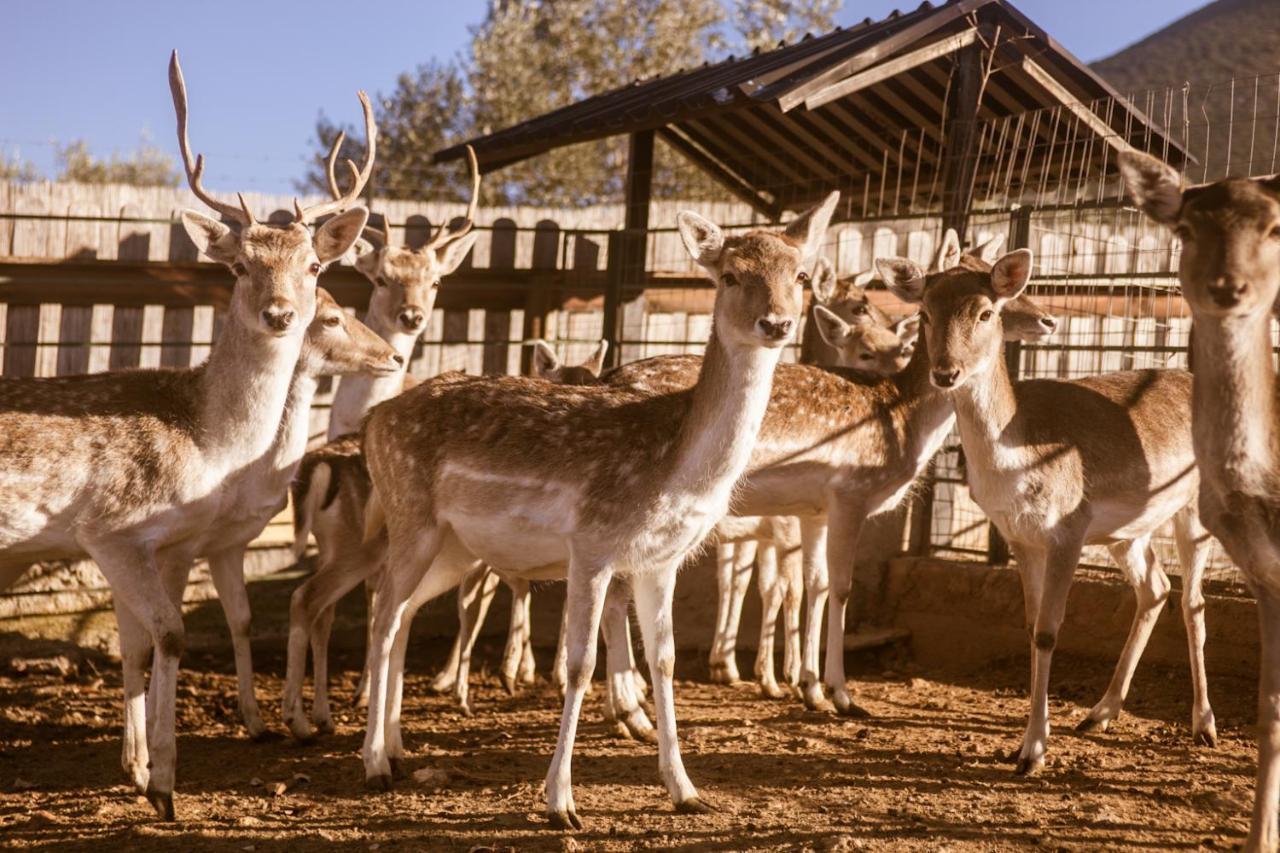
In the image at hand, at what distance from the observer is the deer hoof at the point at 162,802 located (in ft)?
17.1

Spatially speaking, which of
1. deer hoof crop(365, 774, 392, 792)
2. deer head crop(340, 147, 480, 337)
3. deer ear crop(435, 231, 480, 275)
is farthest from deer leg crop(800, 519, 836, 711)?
deer ear crop(435, 231, 480, 275)

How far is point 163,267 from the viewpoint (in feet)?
28.9

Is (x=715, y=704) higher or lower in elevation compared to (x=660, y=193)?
lower

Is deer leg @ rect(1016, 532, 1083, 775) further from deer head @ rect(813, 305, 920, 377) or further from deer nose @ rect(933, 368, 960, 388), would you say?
deer head @ rect(813, 305, 920, 377)

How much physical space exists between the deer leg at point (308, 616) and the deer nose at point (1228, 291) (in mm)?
4020

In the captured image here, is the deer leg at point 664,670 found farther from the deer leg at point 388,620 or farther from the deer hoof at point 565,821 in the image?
the deer leg at point 388,620

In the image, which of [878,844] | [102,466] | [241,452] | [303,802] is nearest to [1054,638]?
[878,844]

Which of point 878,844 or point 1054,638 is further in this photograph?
point 1054,638

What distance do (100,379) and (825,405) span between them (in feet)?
12.2

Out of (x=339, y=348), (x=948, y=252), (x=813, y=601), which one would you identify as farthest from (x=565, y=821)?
(x=948, y=252)

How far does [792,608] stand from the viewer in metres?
7.99

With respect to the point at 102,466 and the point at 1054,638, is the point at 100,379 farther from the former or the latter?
the point at 1054,638

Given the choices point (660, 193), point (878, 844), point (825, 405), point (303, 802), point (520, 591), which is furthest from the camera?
point (660, 193)

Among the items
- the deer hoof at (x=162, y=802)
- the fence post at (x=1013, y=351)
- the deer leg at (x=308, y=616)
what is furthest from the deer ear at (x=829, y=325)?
the deer hoof at (x=162, y=802)
